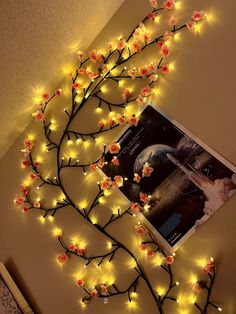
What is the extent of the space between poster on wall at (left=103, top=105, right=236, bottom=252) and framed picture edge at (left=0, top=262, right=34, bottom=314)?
90 cm

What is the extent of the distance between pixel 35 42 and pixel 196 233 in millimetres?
1287

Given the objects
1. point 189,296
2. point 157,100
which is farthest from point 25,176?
point 189,296

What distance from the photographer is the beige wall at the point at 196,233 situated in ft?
5.29

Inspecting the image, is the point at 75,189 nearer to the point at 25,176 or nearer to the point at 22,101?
the point at 25,176

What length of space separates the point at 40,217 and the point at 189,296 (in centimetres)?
99

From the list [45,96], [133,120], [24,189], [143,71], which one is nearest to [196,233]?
[133,120]

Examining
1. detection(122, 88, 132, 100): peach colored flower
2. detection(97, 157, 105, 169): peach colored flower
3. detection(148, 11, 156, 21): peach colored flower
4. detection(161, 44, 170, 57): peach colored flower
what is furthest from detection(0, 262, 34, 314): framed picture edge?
detection(148, 11, 156, 21): peach colored flower

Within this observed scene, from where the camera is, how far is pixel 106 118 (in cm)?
205

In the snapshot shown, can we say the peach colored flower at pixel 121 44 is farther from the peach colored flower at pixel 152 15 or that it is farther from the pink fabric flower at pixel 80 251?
the pink fabric flower at pixel 80 251

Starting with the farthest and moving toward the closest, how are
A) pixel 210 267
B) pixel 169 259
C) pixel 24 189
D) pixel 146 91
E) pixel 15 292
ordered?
pixel 24 189 → pixel 15 292 → pixel 146 91 → pixel 169 259 → pixel 210 267

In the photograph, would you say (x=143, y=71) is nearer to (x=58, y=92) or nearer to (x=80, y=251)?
(x=58, y=92)

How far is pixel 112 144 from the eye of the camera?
6.44 feet

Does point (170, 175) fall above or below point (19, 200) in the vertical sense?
above

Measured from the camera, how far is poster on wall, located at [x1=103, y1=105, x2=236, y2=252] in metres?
1.63
